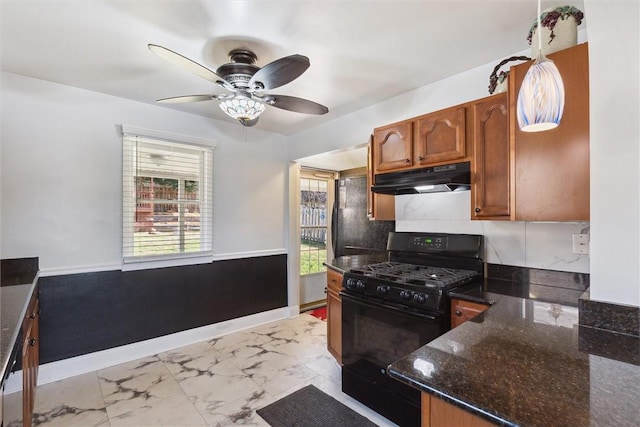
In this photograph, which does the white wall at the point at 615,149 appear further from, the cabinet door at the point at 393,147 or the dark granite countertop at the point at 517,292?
the cabinet door at the point at 393,147

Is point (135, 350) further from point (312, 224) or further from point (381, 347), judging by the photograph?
point (312, 224)

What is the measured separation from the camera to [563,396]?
731 mm

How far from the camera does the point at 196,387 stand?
7.82 ft

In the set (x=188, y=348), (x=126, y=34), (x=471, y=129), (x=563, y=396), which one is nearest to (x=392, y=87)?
(x=471, y=129)

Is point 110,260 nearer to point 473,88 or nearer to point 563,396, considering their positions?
point 563,396

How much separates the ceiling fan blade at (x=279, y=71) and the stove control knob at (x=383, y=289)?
1.43 m

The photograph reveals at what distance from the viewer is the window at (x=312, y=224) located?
447 cm

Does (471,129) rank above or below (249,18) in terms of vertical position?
below

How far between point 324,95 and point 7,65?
2.42 m

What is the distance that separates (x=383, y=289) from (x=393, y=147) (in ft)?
3.75

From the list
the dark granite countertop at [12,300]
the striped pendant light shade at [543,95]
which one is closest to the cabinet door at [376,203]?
the striped pendant light shade at [543,95]

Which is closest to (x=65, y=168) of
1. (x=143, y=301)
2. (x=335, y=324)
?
(x=143, y=301)

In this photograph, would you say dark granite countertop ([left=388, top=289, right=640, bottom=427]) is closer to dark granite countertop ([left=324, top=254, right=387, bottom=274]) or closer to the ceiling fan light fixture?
dark granite countertop ([left=324, top=254, right=387, bottom=274])

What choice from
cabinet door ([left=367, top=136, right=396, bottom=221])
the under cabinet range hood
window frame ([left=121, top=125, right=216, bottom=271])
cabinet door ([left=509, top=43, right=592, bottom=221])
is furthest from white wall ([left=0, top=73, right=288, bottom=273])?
cabinet door ([left=509, top=43, right=592, bottom=221])
